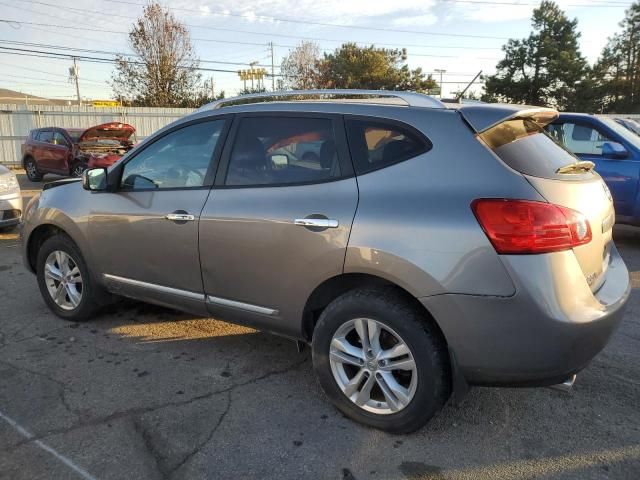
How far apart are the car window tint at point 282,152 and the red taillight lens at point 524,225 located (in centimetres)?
86

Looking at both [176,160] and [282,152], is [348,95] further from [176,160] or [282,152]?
[176,160]

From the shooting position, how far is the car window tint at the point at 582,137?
23.8 feet

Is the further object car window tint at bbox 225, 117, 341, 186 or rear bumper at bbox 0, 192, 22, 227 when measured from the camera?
rear bumper at bbox 0, 192, 22, 227

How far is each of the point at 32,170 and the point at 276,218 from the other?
15542mm

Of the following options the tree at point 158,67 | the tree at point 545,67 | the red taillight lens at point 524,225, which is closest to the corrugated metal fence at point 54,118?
the tree at point 158,67

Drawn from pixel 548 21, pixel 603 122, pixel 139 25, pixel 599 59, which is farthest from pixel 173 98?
pixel 599 59

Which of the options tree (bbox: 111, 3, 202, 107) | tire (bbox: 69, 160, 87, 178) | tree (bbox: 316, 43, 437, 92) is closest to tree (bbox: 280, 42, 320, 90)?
tree (bbox: 316, 43, 437, 92)

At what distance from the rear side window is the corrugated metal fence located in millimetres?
21159

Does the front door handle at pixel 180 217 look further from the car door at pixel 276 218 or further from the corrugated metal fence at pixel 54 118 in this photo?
the corrugated metal fence at pixel 54 118

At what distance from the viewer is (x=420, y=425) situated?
8.80 ft

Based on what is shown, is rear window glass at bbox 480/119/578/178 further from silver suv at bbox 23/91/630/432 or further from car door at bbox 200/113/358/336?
car door at bbox 200/113/358/336

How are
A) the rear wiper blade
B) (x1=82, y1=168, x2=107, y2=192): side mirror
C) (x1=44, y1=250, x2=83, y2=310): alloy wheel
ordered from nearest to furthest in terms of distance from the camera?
1. the rear wiper blade
2. (x1=82, y1=168, x2=107, y2=192): side mirror
3. (x1=44, y1=250, x2=83, y2=310): alloy wheel

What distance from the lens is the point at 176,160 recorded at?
3664 mm

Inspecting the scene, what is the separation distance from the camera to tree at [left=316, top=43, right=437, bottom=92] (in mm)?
51125
